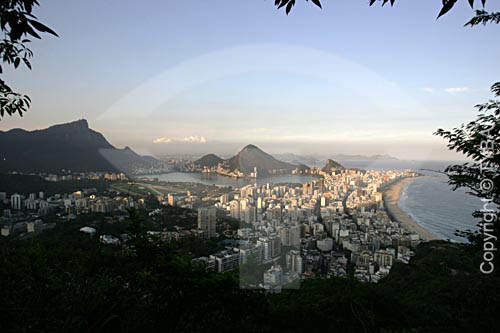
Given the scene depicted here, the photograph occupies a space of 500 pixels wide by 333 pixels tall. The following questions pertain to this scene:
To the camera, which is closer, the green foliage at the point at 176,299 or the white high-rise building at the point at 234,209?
the green foliage at the point at 176,299

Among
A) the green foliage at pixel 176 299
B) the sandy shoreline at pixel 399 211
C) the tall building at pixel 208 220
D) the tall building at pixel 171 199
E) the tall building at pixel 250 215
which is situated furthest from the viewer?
the sandy shoreline at pixel 399 211

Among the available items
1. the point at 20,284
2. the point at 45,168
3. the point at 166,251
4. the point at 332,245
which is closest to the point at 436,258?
the point at 332,245

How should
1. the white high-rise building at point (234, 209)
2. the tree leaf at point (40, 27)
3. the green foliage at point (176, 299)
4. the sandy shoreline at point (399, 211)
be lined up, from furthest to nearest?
the sandy shoreline at point (399, 211) < the white high-rise building at point (234, 209) < the green foliage at point (176, 299) < the tree leaf at point (40, 27)

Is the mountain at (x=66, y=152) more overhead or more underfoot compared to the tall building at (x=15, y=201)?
more overhead

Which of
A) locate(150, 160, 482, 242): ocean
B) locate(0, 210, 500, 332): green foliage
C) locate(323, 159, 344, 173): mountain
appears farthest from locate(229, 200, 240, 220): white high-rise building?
locate(323, 159, 344, 173): mountain

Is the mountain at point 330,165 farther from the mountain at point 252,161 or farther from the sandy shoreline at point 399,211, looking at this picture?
the mountain at point 252,161

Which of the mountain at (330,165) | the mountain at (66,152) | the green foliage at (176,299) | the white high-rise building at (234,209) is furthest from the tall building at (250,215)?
the mountain at (330,165)

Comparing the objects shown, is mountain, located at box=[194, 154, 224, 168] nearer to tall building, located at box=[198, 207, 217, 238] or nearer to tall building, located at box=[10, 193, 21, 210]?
tall building, located at box=[198, 207, 217, 238]
